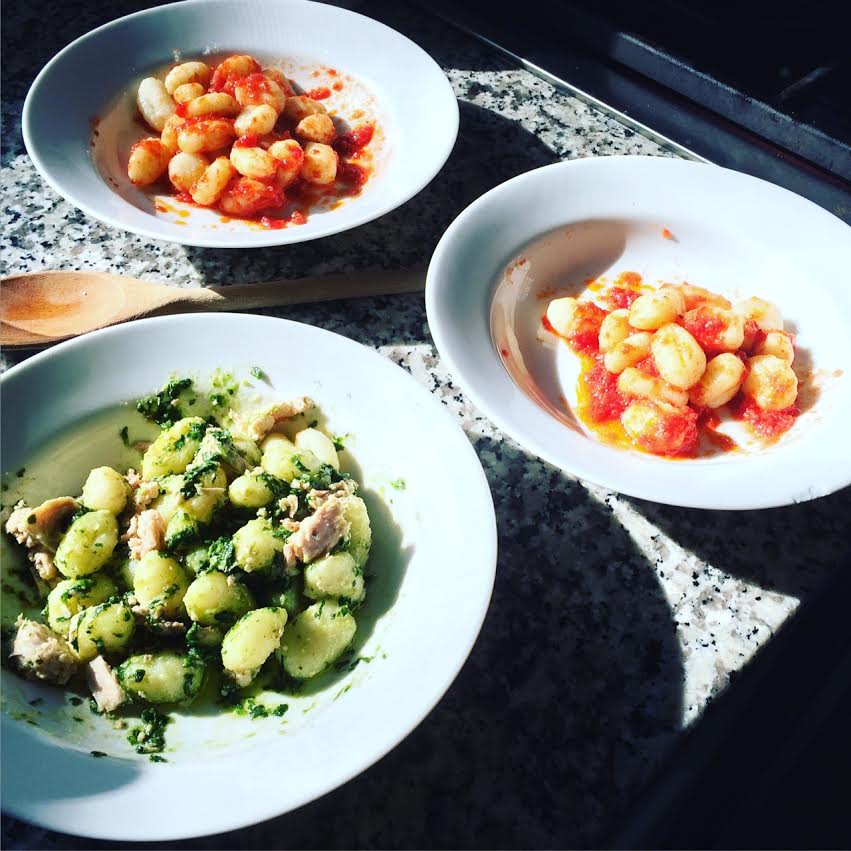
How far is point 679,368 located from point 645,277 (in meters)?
0.30

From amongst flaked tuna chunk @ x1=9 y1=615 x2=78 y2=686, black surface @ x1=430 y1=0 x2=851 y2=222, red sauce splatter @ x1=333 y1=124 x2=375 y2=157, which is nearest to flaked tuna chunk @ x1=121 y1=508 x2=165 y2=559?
flaked tuna chunk @ x1=9 y1=615 x2=78 y2=686

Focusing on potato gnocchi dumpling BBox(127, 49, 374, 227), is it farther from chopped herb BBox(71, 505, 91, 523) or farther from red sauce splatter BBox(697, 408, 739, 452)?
red sauce splatter BBox(697, 408, 739, 452)

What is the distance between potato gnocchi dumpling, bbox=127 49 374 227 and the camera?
1.27m

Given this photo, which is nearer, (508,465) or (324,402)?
(324,402)

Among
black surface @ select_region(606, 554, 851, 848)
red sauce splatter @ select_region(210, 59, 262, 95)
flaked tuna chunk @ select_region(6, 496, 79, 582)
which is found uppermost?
red sauce splatter @ select_region(210, 59, 262, 95)

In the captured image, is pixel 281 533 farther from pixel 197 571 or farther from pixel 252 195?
pixel 252 195

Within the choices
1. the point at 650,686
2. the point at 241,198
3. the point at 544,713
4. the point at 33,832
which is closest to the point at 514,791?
the point at 544,713

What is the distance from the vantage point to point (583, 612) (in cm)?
91

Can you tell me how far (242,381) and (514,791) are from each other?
22.4 inches

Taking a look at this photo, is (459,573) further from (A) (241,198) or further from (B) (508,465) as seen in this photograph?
(A) (241,198)

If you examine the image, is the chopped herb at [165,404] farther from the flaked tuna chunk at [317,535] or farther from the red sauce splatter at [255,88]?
the red sauce splatter at [255,88]

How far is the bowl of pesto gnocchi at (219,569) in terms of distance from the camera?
2.14 ft

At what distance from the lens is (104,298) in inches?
43.3

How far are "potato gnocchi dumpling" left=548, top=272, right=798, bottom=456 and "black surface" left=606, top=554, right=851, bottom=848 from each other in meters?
0.24
